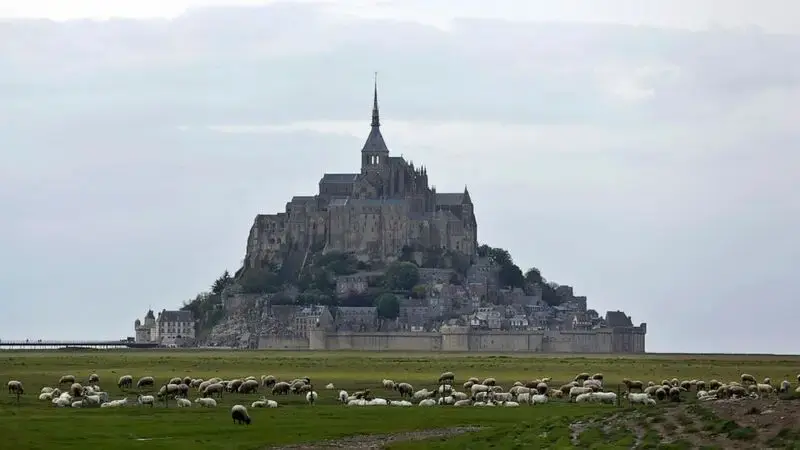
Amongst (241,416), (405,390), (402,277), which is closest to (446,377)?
(405,390)

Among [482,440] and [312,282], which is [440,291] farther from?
[482,440]

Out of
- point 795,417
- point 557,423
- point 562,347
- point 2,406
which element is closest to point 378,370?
point 2,406

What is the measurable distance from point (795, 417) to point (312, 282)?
16464cm

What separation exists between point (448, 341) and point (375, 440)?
→ 13747cm

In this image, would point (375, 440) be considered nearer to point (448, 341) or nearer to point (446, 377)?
point (446, 377)

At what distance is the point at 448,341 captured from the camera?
7042 inches

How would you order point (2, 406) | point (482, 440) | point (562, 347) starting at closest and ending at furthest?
point (482, 440), point (2, 406), point (562, 347)

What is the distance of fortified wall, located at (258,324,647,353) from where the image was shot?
180 meters

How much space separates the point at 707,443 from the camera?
34.4 m

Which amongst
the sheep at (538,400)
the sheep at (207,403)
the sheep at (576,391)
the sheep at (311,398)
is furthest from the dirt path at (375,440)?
the sheep at (576,391)

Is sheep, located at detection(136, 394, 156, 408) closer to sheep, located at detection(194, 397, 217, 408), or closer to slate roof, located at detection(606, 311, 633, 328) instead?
sheep, located at detection(194, 397, 217, 408)

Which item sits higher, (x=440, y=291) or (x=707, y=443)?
(x=440, y=291)

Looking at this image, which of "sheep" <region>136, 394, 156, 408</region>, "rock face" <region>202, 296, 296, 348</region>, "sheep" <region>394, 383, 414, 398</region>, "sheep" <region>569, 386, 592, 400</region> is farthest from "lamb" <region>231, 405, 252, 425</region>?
"rock face" <region>202, 296, 296, 348</region>

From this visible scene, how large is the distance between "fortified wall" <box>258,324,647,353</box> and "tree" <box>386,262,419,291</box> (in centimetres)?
1373
